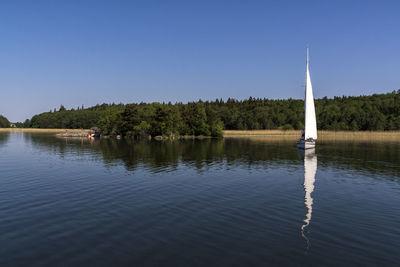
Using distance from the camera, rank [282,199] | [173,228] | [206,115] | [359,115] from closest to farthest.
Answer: [173,228] < [282,199] < [206,115] < [359,115]

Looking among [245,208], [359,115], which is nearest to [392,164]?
[245,208]

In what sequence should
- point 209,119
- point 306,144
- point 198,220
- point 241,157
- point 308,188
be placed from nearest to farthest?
point 198,220 < point 308,188 < point 241,157 < point 306,144 < point 209,119

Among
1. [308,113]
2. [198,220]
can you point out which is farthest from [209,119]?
[198,220]

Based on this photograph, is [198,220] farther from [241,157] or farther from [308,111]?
[308,111]

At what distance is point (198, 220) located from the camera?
1686 centimetres

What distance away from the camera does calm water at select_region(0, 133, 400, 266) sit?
12.2 meters

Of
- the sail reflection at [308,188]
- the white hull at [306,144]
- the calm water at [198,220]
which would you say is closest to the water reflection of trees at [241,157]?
the white hull at [306,144]

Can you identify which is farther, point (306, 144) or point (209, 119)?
point (209, 119)

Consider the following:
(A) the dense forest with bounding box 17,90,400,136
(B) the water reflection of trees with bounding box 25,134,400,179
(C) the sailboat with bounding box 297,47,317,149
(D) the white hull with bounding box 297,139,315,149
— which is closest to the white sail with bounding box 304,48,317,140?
(C) the sailboat with bounding box 297,47,317,149

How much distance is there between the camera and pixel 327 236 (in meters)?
14.4

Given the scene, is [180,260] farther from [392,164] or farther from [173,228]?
[392,164]

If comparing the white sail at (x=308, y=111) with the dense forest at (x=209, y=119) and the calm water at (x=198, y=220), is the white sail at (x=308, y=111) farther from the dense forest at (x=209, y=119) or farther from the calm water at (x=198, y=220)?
the dense forest at (x=209, y=119)

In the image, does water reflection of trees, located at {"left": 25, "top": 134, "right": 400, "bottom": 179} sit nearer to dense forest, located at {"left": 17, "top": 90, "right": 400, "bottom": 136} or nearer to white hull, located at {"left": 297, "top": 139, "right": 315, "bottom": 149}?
white hull, located at {"left": 297, "top": 139, "right": 315, "bottom": 149}

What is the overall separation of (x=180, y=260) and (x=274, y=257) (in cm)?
381
